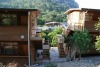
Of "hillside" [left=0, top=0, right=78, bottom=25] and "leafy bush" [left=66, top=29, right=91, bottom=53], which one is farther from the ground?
"hillside" [left=0, top=0, right=78, bottom=25]

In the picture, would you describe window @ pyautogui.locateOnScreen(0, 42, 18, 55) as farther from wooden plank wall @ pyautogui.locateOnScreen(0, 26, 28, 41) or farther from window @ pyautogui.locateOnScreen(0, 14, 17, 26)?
window @ pyautogui.locateOnScreen(0, 14, 17, 26)

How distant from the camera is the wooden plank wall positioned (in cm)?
2947

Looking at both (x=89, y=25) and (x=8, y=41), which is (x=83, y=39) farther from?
(x=8, y=41)

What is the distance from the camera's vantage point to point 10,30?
29609mm

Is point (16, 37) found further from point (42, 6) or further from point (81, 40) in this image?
point (42, 6)

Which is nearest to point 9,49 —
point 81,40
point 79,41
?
point 79,41

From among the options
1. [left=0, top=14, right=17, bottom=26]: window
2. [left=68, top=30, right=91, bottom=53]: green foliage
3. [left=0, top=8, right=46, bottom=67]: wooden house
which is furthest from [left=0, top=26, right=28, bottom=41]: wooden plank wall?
[left=68, top=30, right=91, bottom=53]: green foliage

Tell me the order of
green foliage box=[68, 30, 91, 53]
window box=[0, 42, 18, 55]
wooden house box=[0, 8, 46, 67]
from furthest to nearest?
window box=[0, 42, 18, 55], green foliage box=[68, 30, 91, 53], wooden house box=[0, 8, 46, 67]

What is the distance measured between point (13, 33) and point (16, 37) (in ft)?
1.76

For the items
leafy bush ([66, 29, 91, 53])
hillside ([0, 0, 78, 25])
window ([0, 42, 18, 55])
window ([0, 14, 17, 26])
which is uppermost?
hillside ([0, 0, 78, 25])

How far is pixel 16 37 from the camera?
29.5m

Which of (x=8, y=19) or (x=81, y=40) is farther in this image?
(x=8, y=19)

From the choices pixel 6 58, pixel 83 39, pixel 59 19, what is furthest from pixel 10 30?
pixel 59 19

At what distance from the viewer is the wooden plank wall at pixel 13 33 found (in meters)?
29.5
